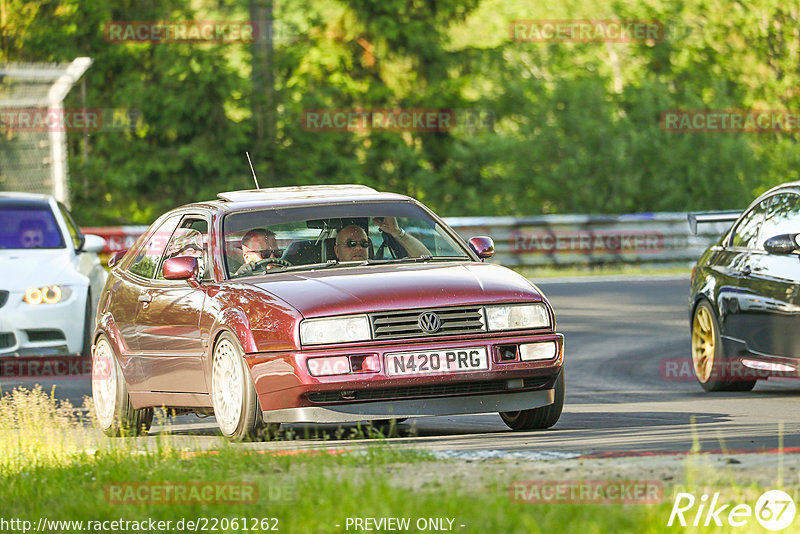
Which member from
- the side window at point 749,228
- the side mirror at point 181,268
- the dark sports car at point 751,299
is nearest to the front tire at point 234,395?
the side mirror at point 181,268

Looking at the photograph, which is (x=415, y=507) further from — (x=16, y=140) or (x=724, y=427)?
(x=16, y=140)

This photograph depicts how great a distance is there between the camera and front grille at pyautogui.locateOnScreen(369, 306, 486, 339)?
8.51 meters

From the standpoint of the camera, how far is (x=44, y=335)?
14.3 m

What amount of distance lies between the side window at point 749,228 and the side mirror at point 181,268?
14.5 ft

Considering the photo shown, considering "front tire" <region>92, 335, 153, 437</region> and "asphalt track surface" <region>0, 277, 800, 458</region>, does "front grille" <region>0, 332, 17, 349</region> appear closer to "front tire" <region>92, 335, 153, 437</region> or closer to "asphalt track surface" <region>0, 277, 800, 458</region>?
"asphalt track surface" <region>0, 277, 800, 458</region>

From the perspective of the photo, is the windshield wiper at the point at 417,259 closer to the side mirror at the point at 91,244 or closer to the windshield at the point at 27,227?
the side mirror at the point at 91,244

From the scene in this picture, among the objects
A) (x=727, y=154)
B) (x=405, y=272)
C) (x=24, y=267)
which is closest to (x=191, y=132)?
(x=727, y=154)

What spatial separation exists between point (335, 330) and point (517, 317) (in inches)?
40.7

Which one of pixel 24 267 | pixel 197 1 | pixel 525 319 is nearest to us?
pixel 525 319

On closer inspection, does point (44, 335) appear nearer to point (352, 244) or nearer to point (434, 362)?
point (352, 244)

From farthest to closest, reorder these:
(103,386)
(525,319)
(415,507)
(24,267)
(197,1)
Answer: (197,1), (24,267), (103,386), (525,319), (415,507)

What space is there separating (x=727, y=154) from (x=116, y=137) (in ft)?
44.1

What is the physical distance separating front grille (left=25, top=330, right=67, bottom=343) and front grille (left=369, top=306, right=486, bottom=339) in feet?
21.4

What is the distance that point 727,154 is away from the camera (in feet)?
108
